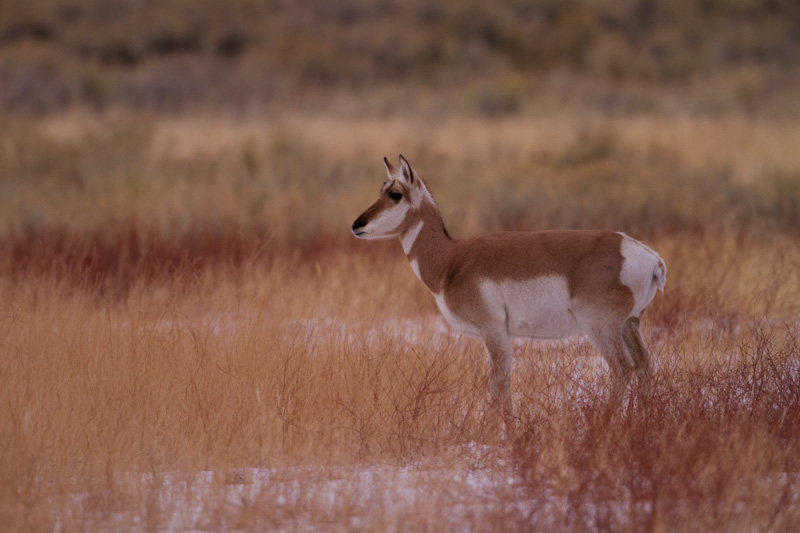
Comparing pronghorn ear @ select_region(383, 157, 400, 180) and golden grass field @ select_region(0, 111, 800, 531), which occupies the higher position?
pronghorn ear @ select_region(383, 157, 400, 180)

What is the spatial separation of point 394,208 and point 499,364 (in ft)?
3.94

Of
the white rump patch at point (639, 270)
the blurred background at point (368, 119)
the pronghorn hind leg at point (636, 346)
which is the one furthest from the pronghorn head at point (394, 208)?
the blurred background at point (368, 119)

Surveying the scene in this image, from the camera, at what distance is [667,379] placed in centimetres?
554

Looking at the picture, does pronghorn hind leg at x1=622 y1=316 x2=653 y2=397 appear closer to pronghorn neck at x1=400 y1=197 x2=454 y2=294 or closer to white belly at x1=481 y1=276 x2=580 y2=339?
white belly at x1=481 y1=276 x2=580 y2=339

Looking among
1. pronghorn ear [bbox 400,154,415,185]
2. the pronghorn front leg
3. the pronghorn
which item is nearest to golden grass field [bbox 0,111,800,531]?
the pronghorn front leg

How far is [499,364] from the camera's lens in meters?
5.54

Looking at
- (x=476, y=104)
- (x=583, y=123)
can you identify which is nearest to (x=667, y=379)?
(x=583, y=123)

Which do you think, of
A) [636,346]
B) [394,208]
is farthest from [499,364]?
[394,208]

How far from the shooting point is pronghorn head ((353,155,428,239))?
5.81 meters

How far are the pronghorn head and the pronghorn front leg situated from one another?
3.11 ft

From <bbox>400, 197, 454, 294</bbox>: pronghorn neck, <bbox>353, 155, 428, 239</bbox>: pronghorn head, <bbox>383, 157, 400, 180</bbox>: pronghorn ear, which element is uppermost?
<bbox>383, 157, 400, 180</bbox>: pronghorn ear

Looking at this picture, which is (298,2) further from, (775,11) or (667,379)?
(667,379)

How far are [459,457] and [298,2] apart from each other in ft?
120

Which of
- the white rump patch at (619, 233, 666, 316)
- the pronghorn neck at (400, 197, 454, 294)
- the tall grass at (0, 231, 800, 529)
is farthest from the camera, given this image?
the pronghorn neck at (400, 197, 454, 294)
